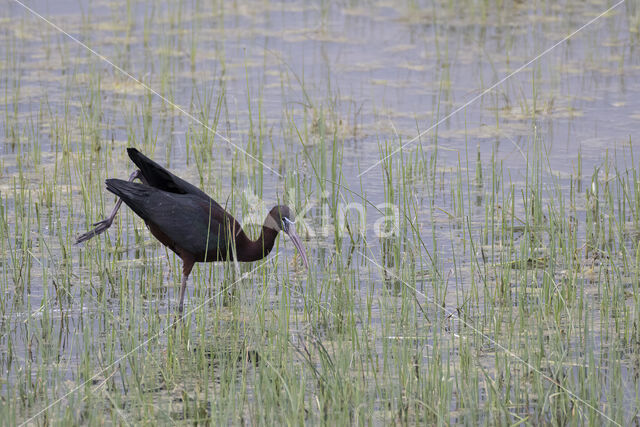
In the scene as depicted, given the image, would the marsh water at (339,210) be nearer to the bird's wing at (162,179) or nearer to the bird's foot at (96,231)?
the bird's foot at (96,231)

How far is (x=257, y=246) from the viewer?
18.4 feet

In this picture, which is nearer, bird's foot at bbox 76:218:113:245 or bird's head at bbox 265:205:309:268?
bird's head at bbox 265:205:309:268

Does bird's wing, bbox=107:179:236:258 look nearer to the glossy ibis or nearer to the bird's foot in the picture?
the glossy ibis

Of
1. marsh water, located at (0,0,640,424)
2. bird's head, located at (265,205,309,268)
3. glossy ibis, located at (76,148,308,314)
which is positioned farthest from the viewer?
bird's head, located at (265,205,309,268)

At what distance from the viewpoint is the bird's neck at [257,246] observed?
18.2ft

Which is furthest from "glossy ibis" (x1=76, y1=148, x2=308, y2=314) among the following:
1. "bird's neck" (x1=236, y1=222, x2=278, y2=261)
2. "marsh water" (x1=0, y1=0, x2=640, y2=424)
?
"marsh water" (x1=0, y1=0, x2=640, y2=424)

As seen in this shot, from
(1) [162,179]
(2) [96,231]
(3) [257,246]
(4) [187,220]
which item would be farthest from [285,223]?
(2) [96,231]

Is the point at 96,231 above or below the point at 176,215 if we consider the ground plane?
below

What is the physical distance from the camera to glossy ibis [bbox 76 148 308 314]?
5.39m

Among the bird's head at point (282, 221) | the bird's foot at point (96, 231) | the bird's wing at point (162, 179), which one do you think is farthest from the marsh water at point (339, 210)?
the bird's wing at point (162, 179)

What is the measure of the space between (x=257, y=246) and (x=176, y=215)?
18.8 inches

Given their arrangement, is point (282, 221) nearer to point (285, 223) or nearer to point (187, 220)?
point (285, 223)

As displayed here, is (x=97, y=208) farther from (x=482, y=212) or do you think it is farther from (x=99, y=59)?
(x=99, y=59)

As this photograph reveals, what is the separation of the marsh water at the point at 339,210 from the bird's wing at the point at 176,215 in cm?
27
